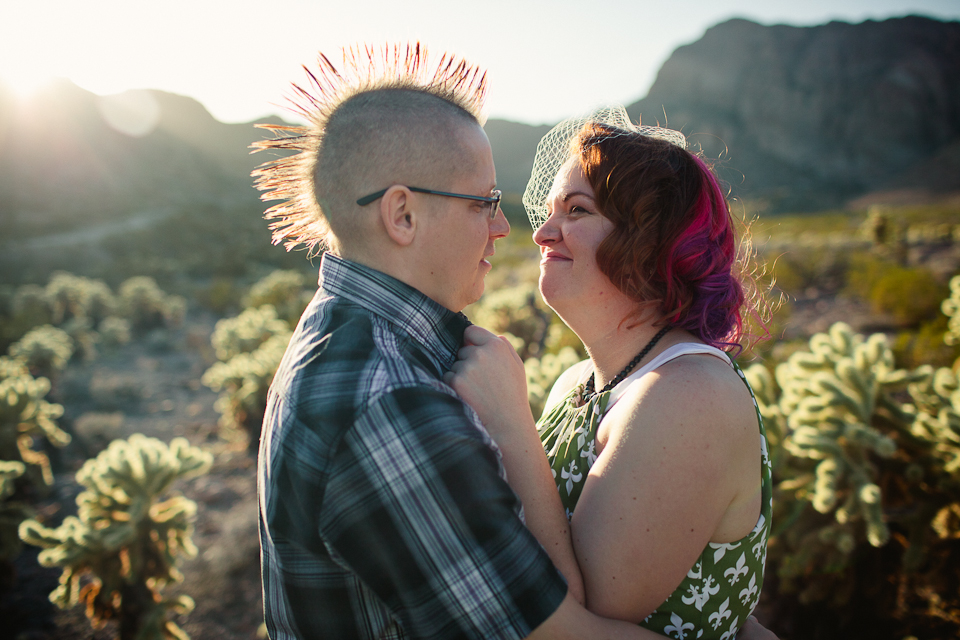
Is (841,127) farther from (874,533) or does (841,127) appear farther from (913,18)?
(874,533)

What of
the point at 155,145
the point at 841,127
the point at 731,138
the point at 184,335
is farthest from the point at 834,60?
the point at 184,335

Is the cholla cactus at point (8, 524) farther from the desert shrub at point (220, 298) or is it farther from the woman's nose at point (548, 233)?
the desert shrub at point (220, 298)

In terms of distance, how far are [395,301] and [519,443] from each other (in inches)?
22.9

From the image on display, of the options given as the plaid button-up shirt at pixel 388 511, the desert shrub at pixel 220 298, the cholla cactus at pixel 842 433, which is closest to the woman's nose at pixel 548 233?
the plaid button-up shirt at pixel 388 511

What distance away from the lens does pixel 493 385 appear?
1.50 m

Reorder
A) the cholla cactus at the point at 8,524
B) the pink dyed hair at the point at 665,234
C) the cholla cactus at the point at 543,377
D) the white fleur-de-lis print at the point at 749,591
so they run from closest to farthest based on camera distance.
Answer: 1. the white fleur-de-lis print at the point at 749,591
2. the pink dyed hair at the point at 665,234
3. the cholla cactus at the point at 543,377
4. the cholla cactus at the point at 8,524

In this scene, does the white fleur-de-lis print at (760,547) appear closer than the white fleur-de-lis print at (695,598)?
No

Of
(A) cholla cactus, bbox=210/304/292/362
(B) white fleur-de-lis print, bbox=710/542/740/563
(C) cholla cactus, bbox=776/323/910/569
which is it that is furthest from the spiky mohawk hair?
(A) cholla cactus, bbox=210/304/292/362

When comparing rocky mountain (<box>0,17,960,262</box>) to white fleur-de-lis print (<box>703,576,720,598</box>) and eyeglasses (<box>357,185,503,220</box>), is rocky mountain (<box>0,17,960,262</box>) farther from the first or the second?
Answer: white fleur-de-lis print (<box>703,576,720,598</box>)

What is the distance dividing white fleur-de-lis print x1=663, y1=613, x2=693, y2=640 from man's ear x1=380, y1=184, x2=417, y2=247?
1536mm

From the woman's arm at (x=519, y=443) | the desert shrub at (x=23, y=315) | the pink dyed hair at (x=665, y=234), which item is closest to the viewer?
the woman's arm at (x=519, y=443)

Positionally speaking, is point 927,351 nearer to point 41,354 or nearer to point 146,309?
point 41,354

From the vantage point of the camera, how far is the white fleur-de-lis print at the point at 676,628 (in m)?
1.65

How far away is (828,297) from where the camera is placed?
12.8 metres
